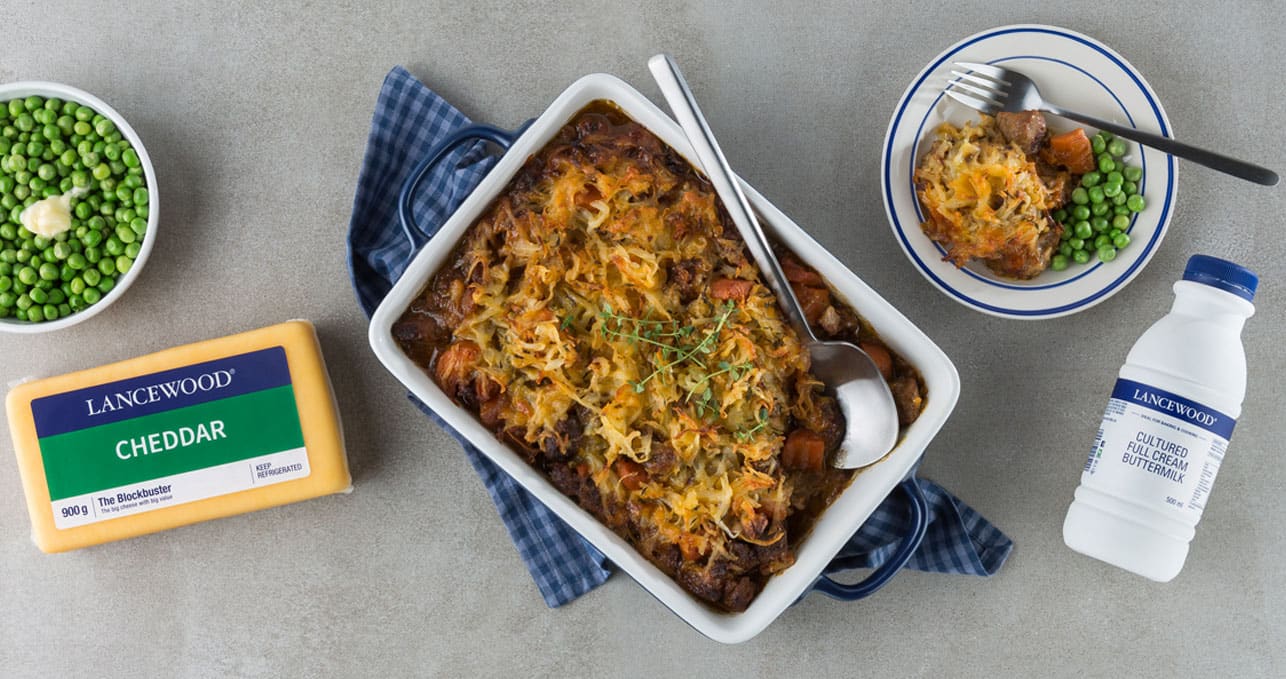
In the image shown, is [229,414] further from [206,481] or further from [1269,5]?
[1269,5]

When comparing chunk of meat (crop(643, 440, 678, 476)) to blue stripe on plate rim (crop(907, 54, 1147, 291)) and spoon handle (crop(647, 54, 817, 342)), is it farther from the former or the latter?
blue stripe on plate rim (crop(907, 54, 1147, 291))

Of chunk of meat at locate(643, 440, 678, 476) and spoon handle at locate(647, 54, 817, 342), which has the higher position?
spoon handle at locate(647, 54, 817, 342)

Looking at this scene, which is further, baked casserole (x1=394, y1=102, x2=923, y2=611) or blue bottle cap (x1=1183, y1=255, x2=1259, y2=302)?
blue bottle cap (x1=1183, y1=255, x2=1259, y2=302)

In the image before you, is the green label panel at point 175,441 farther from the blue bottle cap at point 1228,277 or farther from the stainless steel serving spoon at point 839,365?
the blue bottle cap at point 1228,277

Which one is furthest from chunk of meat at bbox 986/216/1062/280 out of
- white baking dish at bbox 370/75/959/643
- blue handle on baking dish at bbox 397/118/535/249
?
blue handle on baking dish at bbox 397/118/535/249

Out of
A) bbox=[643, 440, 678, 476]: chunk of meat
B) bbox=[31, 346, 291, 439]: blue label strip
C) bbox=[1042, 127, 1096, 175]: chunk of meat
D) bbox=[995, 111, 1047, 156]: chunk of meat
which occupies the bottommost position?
bbox=[31, 346, 291, 439]: blue label strip

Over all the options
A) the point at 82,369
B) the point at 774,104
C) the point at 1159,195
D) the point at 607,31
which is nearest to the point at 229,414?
the point at 82,369

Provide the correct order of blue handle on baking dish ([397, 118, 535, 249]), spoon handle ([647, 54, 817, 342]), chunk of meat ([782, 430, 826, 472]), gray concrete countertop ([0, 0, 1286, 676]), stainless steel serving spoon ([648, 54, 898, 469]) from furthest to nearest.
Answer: gray concrete countertop ([0, 0, 1286, 676]) → blue handle on baking dish ([397, 118, 535, 249]) → chunk of meat ([782, 430, 826, 472]) → stainless steel serving spoon ([648, 54, 898, 469]) → spoon handle ([647, 54, 817, 342])
